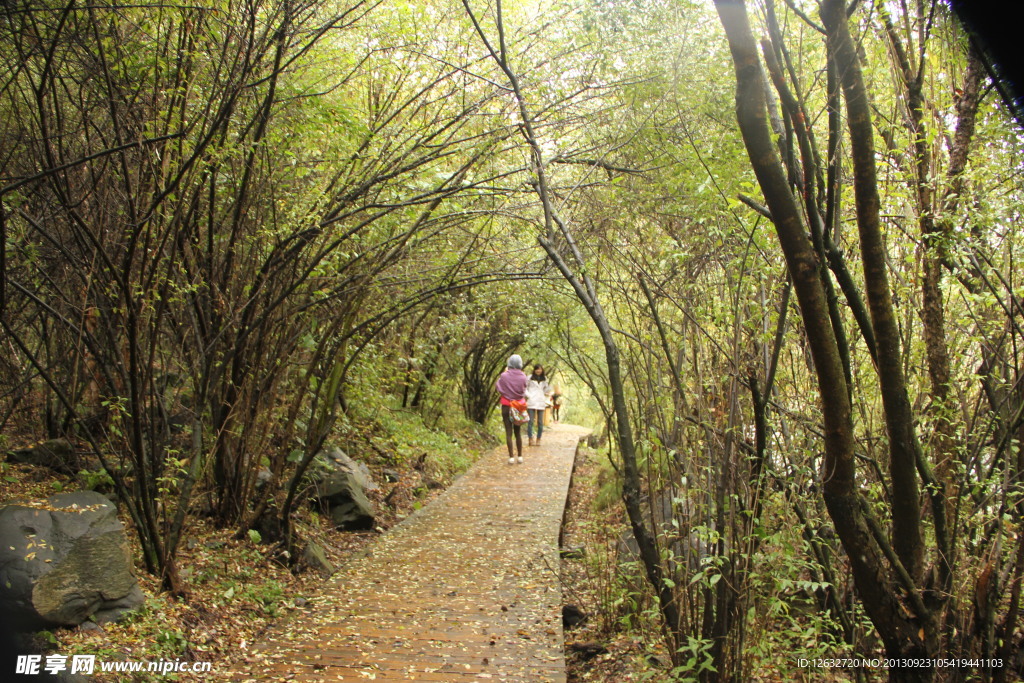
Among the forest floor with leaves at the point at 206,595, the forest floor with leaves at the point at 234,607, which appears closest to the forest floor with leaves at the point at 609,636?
the forest floor with leaves at the point at 234,607

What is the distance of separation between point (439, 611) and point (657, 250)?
304 centimetres

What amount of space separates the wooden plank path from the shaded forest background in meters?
0.84

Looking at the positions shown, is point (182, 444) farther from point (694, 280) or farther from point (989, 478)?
point (989, 478)

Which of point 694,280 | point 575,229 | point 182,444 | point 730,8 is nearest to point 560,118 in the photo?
point 575,229

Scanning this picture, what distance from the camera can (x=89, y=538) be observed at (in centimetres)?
394

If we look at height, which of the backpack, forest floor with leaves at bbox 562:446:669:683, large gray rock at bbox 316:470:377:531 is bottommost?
forest floor with leaves at bbox 562:446:669:683

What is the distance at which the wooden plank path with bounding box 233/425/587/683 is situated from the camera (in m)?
4.04

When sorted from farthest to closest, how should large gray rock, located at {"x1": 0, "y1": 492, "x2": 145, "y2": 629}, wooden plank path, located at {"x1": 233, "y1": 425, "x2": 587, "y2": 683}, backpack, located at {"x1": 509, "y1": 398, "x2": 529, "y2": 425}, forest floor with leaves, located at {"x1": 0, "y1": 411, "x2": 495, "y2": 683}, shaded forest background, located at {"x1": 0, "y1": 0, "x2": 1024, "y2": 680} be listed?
backpack, located at {"x1": 509, "y1": 398, "x2": 529, "y2": 425} → wooden plank path, located at {"x1": 233, "y1": 425, "x2": 587, "y2": 683} → forest floor with leaves, located at {"x1": 0, "y1": 411, "x2": 495, "y2": 683} → large gray rock, located at {"x1": 0, "y1": 492, "x2": 145, "y2": 629} → shaded forest background, located at {"x1": 0, "y1": 0, "x2": 1024, "y2": 680}

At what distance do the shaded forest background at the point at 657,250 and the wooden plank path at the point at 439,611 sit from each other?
2.75 feet

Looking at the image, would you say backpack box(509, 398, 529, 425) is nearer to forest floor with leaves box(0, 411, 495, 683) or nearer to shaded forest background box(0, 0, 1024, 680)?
forest floor with leaves box(0, 411, 495, 683)

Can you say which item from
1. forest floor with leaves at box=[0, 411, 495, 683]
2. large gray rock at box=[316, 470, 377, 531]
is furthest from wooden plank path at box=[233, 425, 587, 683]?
large gray rock at box=[316, 470, 377, 531]

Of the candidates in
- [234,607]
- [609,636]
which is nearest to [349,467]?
[234,607]

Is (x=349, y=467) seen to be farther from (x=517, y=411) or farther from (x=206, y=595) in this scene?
(x=517, y=411)

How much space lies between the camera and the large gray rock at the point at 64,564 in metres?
3.50
